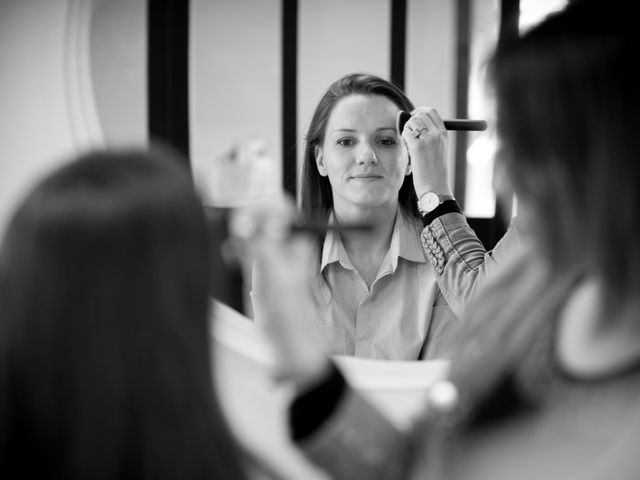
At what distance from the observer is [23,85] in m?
0.67

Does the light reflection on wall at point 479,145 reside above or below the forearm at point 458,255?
above

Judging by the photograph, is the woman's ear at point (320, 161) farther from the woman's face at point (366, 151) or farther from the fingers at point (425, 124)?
the fingers at point (425, 124)

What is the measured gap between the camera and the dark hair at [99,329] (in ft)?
1.21

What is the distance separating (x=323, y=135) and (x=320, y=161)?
0.17 ft

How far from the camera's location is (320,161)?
3.92 ft

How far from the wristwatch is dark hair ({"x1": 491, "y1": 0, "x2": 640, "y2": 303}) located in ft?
1.26

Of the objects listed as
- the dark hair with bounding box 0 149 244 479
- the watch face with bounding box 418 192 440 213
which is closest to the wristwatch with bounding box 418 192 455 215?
the watch face with bounding box 418 192 440 213

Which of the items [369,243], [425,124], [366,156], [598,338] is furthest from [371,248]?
[598,338]

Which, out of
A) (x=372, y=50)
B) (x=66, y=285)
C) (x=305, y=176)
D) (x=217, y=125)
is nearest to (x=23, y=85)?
(x=66, y=285)

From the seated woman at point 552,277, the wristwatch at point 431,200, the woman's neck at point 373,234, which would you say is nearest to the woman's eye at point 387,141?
the woman's neck at point 373,234

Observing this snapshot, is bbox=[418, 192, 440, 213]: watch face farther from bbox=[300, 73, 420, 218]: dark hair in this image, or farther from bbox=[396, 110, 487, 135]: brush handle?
bbox=[300, 73, 420, 218]: dark hair

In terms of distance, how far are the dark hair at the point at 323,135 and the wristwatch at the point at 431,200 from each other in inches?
13.7

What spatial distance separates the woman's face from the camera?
1.10 meters

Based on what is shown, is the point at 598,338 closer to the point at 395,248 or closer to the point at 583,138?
the point at 583,138
